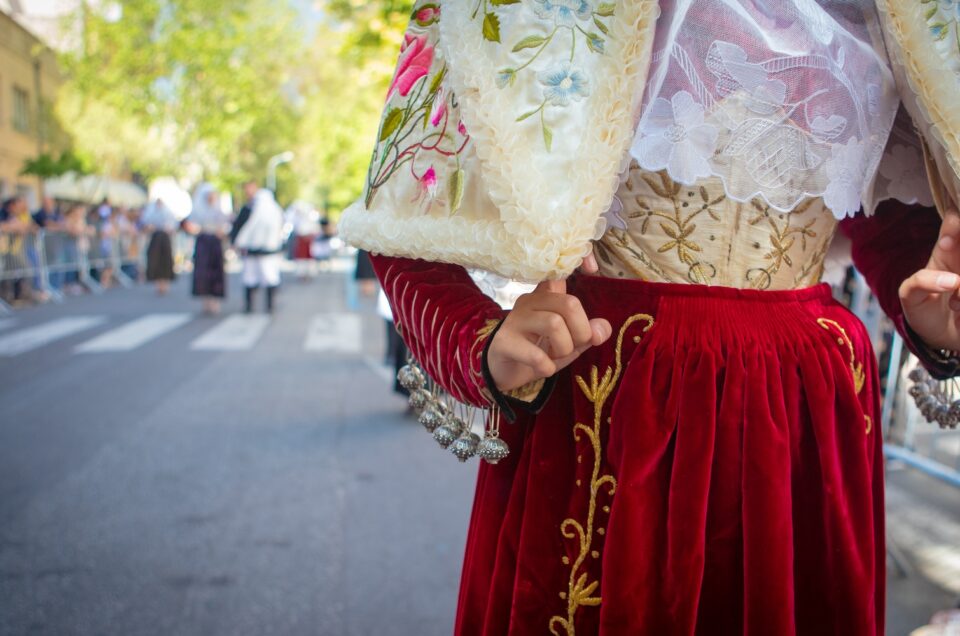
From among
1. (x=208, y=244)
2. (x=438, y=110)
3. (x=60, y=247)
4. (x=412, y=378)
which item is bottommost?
(x=60, y=247)

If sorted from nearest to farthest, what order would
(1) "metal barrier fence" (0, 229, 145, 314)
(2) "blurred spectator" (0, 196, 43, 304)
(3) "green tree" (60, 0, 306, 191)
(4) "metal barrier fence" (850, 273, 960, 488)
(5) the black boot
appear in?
(4) "metal barrier fence" (850, 273, 960, 488) → (2) "blurred spectator" (0, 196, 43, 304) → (1) "metal barrier fence" (0, 229, 145, 314) → (5) the black boot → (3) "green tree" (60, 0, 306, 191)

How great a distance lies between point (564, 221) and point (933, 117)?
1.92 ft

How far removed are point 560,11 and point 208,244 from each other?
37.1 feet

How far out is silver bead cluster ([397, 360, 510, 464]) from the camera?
3.90 feet

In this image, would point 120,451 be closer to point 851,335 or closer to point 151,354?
point 151,354

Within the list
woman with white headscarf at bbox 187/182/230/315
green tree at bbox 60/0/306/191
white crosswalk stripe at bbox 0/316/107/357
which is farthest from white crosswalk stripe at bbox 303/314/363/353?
green tree at bbox 60/0/306/191

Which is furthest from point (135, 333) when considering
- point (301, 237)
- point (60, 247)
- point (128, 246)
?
point (301, 237)

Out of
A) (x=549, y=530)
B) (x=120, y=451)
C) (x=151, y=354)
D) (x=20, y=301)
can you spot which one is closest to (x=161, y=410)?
(x=120, y=451)

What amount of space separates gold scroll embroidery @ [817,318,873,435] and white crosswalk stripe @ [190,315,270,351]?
26.7 ft

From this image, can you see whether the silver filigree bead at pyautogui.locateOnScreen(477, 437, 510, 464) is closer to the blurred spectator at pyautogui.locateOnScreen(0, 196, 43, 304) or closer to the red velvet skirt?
the red velvet skirt

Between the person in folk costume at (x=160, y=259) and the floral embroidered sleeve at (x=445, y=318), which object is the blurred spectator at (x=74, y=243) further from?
the floral embroidered sleeve at (x=445, y=318)

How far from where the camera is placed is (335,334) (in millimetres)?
10320

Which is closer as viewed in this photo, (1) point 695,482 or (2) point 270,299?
(1) point 695,482

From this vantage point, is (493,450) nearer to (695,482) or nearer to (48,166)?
(695,482)
